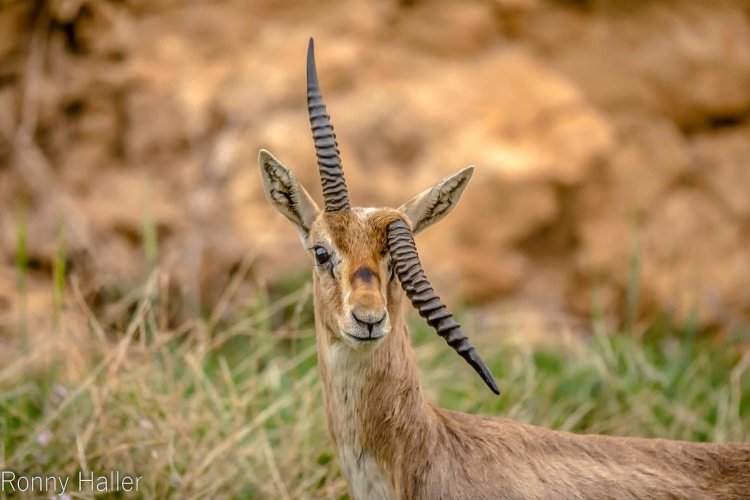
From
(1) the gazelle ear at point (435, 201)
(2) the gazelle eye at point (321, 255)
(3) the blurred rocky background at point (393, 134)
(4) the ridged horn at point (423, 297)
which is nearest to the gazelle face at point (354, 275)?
(2) the gazelle eye at point (321, 255)

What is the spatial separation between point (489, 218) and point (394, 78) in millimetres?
1669

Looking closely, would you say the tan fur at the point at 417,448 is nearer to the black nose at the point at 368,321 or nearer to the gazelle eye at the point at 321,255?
the gazelle eye at the point at 321,255

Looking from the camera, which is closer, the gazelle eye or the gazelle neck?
the gazelle neck

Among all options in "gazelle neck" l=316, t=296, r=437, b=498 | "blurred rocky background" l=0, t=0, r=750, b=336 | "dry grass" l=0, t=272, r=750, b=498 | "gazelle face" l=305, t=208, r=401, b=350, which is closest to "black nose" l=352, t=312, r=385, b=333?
"gazelle face" l=305, t=208, r=401, b=350

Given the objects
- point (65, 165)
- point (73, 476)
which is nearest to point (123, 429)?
point (73, 476)

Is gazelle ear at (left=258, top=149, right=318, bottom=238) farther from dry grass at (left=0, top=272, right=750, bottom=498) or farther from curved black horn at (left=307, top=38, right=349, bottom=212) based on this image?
dry grass at (left=0, top=272, right=750, bottom=498)

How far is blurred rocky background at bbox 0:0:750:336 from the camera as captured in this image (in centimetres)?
965

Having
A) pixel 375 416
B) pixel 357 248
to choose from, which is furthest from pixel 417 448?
pixel 357 248

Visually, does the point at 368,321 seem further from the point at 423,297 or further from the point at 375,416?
the point at 375,416

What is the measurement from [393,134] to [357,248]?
5194mm

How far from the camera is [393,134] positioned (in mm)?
10000

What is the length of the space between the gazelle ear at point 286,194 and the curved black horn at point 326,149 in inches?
8.4

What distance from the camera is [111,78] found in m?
9.71

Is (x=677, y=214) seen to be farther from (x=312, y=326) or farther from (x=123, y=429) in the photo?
(x=123, y=429)
